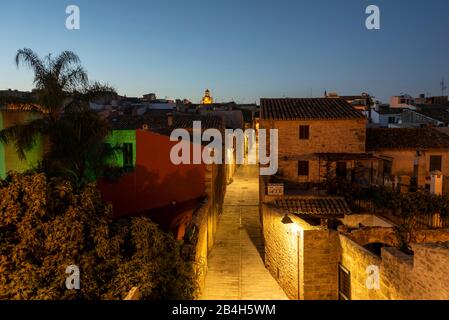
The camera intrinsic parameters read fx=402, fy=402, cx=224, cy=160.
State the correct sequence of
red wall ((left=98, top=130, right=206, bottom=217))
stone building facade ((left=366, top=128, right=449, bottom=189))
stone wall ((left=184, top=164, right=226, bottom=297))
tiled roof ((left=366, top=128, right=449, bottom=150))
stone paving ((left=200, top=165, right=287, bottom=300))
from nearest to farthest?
stone wall ((left=184, top=164, right=226, bottom=297)) < stone paving ((left=200, top=165, right=287, bottom=300)) < red wall ((left=98, top=130, right=206, bottom=217)) < stone building facade ((left=366, top=128, right=449, bottom=189)) < tiled roof ((left=366, top=128, right=449, bottom=150))

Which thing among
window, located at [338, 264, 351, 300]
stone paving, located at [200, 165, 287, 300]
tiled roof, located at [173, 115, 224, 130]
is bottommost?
stone paving, located at [200, 165, 287, 300]

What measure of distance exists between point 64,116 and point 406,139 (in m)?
20.0

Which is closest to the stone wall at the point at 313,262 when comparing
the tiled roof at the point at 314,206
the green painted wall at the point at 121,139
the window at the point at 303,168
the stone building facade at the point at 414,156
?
the tiled roof at the point at 314,206

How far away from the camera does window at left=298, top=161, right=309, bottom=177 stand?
24.4m

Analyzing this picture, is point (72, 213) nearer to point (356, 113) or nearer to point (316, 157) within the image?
point (316, 157)

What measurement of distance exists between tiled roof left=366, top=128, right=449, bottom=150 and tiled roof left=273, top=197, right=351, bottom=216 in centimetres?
684

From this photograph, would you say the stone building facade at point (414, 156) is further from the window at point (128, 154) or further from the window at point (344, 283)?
the window at point (128, 154)

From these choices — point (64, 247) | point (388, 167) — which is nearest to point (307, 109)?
point (388, 167)

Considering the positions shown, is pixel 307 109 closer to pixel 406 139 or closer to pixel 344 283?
pixel 406 139

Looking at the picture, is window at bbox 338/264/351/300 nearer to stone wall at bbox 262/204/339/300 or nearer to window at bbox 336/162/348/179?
stone wall at bbox 262/204/339/300

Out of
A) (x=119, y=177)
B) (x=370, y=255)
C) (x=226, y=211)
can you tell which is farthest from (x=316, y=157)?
(x=370, y=255)

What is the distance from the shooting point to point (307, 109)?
2598 centimetres

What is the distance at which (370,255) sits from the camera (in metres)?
10.5

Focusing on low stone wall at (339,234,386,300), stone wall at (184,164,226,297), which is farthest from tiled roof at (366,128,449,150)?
low stone wall at (339,234,386,300)
